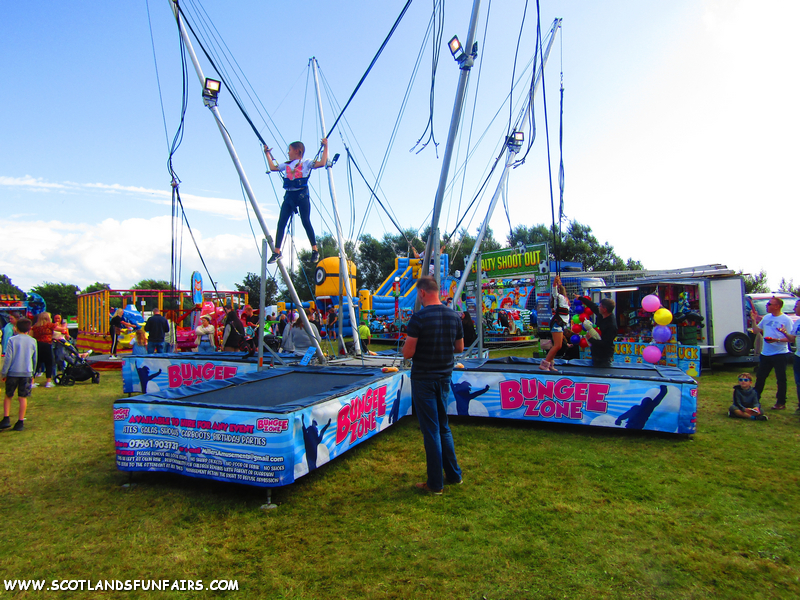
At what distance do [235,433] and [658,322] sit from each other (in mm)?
8070

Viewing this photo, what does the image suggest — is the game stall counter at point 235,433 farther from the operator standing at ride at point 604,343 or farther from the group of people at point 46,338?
the group of people at point 46,338

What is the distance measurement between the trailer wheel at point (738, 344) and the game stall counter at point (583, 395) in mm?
5638

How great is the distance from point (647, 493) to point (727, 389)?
231 inches

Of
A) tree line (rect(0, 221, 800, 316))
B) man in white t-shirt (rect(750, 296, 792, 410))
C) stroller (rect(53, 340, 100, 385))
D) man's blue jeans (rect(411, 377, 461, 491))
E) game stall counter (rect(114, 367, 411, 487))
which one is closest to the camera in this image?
game stall counter (rect(114, 367, 411, 487))

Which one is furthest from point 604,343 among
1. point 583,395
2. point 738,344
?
point 738,344

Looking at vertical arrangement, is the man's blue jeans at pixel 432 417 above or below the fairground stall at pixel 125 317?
below

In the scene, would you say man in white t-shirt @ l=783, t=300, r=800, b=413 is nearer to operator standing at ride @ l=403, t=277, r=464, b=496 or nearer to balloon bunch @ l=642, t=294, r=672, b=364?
balloon bunch @ l=642, t=294, r=672, b=364

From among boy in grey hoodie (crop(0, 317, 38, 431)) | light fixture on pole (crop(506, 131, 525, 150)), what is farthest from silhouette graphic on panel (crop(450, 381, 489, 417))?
boy in grey hoodie (crop(0, 317, 38, 431))

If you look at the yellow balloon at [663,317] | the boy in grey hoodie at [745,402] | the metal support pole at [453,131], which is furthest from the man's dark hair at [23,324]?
the yellow balloon at [663,317]

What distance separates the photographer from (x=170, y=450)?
4.04 meters

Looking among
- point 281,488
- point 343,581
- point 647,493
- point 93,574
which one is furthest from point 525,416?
point 93,574

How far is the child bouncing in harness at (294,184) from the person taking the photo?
23.8 ft

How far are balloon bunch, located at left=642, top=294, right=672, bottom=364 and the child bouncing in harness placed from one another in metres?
6.24

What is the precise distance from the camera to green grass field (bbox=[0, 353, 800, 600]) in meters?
2.71
